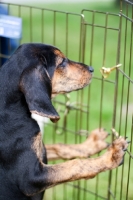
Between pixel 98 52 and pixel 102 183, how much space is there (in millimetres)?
3372

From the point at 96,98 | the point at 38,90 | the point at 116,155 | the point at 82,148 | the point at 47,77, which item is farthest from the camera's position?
the point at 96,98

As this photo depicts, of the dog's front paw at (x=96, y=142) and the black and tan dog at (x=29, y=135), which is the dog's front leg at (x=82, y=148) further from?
the black and tan dog at (x=29, y=135)

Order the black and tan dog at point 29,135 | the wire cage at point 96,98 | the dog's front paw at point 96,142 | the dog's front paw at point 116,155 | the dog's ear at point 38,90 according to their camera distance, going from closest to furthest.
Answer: the dog's ear at point 38,90 < the black and tan dog at point 29,135 < the dog's front paw at point 116,155 < the wire cage at point 96,98 < the dog's front paw at point 96,142

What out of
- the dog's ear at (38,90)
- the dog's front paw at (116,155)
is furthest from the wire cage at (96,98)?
the dog's ear at (38,90)

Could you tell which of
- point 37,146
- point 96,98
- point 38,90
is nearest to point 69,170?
point 37,146

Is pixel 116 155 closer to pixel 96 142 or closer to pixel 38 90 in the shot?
pixel 96 142

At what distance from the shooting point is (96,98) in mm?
6688

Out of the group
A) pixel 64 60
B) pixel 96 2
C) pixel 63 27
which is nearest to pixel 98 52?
pixel 63 27

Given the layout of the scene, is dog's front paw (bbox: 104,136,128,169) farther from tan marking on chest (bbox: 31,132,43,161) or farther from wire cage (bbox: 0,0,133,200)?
tan marking on chest (bbox: 31,132,43,161)

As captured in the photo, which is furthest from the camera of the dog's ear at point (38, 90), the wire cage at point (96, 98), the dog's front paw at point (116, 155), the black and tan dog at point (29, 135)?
the wire cage at point (96, 98)

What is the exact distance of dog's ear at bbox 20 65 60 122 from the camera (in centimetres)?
352

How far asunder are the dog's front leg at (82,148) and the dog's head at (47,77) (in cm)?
54

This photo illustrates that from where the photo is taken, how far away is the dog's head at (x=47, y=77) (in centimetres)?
355

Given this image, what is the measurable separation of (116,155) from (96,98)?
9.47 feet
